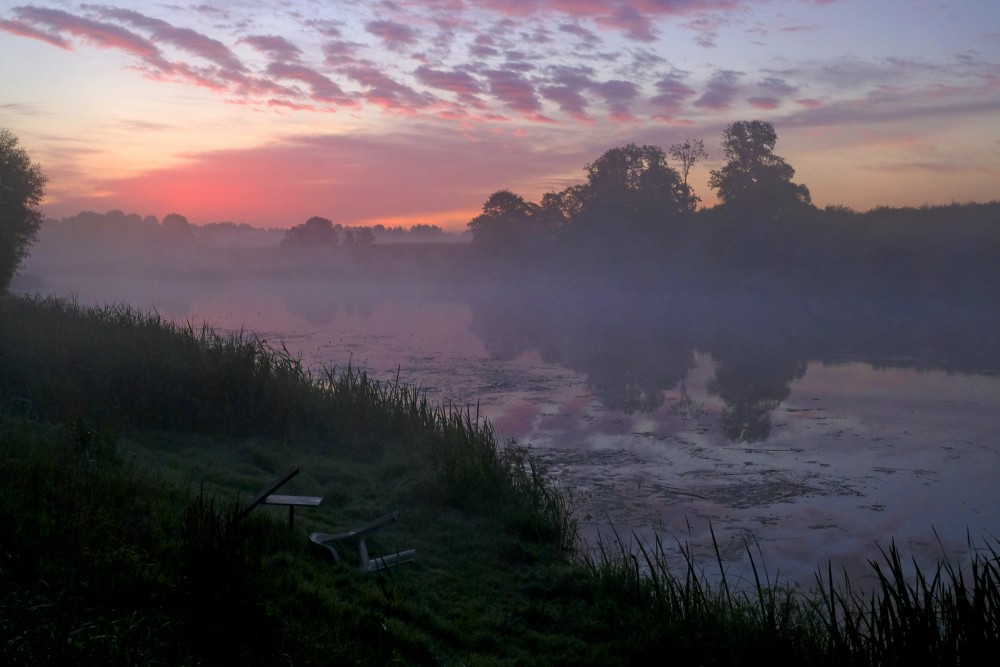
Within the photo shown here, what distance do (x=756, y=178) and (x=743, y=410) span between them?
31.5m

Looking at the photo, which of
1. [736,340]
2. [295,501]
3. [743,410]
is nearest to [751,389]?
[743,410]

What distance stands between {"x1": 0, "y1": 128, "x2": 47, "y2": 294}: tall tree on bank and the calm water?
22.5 feet

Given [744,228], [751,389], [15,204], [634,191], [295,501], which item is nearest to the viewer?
[295,501]

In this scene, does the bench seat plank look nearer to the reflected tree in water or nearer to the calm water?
the calm water

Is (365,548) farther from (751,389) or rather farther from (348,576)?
(751,389)

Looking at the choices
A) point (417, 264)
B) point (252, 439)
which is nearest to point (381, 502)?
point (252, 439)

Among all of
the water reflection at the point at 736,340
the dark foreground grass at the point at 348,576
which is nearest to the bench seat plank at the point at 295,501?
the dark foreground grass at the point at 348,576

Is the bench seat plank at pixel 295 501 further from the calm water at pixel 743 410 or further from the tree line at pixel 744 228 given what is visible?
the tree line at pixel 744 228

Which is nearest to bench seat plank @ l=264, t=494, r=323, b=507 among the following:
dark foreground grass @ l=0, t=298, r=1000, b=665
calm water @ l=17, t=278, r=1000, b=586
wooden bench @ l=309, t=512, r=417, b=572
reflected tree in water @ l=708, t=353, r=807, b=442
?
dark foreground grass @ l=0, t=298, r=1000, b=665

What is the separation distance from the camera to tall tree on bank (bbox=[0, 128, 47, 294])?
76.7 ft

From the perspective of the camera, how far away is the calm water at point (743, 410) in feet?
28.4

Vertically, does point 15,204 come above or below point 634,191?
below

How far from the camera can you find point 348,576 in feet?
19.1

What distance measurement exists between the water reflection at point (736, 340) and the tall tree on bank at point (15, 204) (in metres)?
14.6
